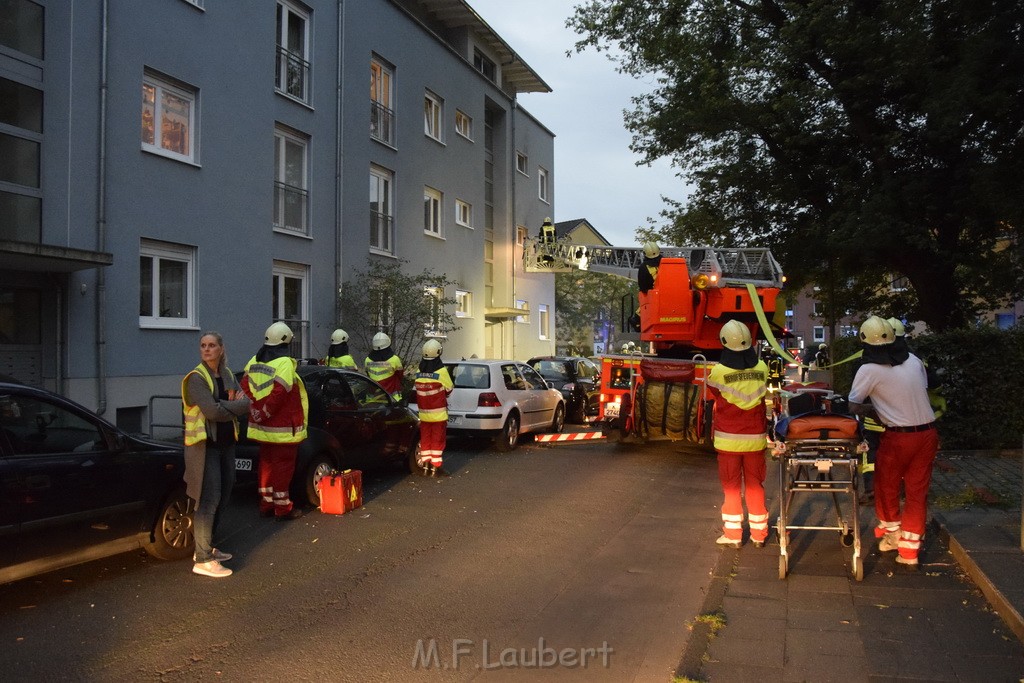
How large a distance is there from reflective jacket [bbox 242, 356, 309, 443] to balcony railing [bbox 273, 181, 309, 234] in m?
10.5

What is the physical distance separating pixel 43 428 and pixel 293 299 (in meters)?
13.1

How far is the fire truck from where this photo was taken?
41.8 ft

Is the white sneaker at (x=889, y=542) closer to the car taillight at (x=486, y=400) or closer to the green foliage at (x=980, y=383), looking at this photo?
the green foliage at (x=980, y=383)

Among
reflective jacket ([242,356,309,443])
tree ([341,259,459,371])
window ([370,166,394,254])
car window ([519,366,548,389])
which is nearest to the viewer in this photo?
reflective jacket ([242,356,309,443])

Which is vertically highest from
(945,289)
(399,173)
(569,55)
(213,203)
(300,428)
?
(569,55)

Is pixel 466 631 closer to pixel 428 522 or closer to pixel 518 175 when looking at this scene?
pixel 428 522

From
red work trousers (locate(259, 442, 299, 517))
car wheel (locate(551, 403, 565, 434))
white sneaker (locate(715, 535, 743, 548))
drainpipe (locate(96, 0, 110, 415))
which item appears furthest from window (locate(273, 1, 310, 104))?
white sneaker (locate(715, 535, 743, 548))

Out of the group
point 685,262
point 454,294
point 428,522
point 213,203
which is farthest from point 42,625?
point 454,294

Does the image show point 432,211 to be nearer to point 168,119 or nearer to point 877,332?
point 168,119

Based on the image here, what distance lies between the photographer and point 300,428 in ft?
27.2

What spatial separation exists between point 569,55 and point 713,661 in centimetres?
1830


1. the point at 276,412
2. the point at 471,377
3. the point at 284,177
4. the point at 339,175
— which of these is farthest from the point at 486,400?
the point at 339,175

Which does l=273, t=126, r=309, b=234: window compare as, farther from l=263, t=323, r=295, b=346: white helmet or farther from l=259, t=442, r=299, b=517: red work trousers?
l=259, t=442, r=299, b=517: red work trousers

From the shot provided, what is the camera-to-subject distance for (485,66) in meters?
30.3
